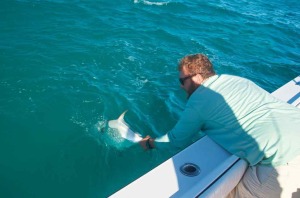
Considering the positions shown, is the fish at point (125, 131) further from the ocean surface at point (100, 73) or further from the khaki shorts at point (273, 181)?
the khaki shorts at point (273, 181)

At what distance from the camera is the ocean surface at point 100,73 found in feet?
15.3

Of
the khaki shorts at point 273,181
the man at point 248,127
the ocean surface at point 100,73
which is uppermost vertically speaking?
the man at point 248,127

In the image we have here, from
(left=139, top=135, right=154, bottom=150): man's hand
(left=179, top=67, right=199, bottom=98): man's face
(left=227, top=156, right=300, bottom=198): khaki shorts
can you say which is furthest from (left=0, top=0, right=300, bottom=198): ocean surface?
(left=227, top=156, right=300, bottom=198): khaki shorts

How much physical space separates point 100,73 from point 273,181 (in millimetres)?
5028

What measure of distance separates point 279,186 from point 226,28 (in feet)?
29.7

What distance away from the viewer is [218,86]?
3.18 m

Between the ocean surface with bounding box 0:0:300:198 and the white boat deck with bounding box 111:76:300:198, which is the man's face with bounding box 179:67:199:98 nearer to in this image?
the white boat deck with bounding box 111:76:300:198

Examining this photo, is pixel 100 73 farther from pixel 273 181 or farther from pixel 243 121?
pixel 273 181

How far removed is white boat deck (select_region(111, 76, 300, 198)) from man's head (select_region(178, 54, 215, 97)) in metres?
0.71

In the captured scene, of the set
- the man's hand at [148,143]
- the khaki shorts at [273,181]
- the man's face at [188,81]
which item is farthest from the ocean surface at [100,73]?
the khaki shorts at [273,181]

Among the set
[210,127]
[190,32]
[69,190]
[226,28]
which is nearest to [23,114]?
[69,190]

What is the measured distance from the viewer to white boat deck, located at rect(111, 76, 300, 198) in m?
2.41

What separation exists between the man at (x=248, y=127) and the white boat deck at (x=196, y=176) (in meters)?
0.16

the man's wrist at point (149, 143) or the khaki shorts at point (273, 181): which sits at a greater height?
the khaki shorts at point (273, 181)
